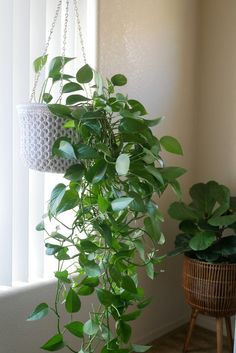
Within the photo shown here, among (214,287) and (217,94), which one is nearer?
(214,287)

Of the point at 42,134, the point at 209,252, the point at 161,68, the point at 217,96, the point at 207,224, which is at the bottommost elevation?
the point at 209,252

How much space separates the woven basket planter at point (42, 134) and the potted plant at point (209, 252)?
927 millimetres

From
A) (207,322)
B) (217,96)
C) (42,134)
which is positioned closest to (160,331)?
(207,322)

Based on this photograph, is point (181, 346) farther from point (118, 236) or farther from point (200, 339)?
point (118, 236)

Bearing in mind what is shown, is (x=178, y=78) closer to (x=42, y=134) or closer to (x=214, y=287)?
(x=214, y=287)

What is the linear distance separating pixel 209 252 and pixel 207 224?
0.14m

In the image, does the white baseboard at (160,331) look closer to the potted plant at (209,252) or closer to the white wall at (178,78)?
the white wall at (178,78)

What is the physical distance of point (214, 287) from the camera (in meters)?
1.81

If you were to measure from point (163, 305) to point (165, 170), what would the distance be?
1.40m

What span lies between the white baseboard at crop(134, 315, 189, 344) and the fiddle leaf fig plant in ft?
1.81

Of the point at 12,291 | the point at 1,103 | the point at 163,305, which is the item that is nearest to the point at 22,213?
the point at 12,291

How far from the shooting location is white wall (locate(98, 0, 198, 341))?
5.88ft

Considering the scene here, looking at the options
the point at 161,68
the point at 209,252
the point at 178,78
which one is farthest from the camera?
the point at 178,78

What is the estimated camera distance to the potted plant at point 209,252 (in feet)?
5.81
